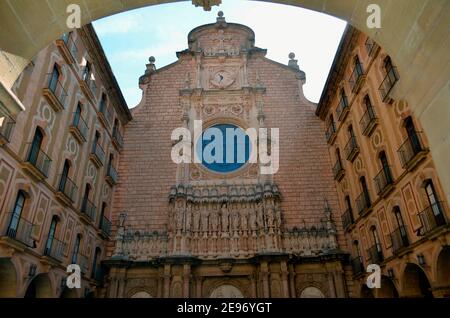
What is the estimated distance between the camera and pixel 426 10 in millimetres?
2869

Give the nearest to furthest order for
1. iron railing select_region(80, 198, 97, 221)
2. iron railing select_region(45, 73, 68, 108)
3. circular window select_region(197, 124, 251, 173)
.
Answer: iron railing select_region(45, 73, 68, 108), iron railing select_region(80, 198, 97, 221), circular window select_region(197, 124, 251, 173)

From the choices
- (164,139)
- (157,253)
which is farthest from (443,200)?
(164,139)

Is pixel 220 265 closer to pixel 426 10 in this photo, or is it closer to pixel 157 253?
pixel 157 253

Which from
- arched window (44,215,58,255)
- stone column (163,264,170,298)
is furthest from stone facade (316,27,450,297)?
arched window (44,215,58,255)

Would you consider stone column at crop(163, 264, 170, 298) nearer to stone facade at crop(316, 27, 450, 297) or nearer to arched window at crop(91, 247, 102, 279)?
arched window at crop(91, 247, 102, 279)

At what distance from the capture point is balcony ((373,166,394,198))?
13.1 meters

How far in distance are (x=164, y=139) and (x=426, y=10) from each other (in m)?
18.9

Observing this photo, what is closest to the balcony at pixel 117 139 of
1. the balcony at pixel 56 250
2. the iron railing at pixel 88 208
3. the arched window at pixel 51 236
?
the iron railing at pixel 88 208

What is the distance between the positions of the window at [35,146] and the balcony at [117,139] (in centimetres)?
713

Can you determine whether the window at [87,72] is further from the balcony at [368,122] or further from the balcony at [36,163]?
the balcony at [368,122]

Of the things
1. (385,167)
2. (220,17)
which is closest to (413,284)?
(385,167)

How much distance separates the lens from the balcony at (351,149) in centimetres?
1642

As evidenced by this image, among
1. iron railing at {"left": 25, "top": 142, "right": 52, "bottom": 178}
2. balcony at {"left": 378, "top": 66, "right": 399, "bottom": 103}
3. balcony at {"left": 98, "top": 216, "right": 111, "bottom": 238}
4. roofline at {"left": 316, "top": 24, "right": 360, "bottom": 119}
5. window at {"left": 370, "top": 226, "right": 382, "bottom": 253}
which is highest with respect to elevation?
roofline at {"left": 316, "top": 24, "right": 360, "bottom": 119}

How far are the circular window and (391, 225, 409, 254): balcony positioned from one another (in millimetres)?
9608
